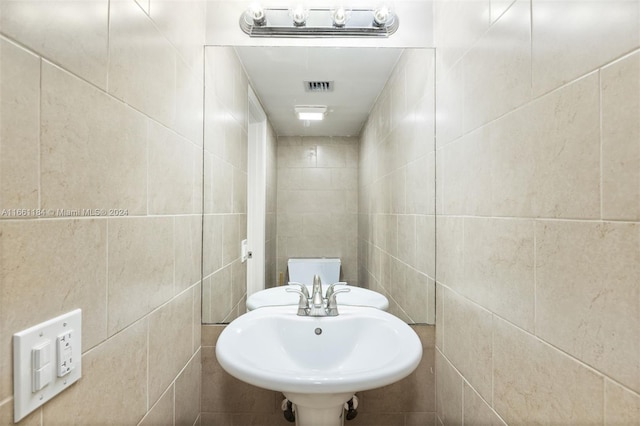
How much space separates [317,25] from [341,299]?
3.52ft

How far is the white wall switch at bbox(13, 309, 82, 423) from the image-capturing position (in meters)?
0.47

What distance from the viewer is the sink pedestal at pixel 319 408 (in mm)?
929

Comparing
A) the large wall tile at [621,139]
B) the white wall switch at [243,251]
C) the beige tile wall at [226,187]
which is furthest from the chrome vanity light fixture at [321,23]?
the large wall tile at [621,139]

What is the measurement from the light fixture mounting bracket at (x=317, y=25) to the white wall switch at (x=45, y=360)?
1.16m

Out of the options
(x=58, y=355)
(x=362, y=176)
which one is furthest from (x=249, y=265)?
(x=58, y=355)

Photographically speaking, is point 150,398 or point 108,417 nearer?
point 108,417

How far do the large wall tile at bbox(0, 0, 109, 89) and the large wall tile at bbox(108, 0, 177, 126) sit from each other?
0.03 metres

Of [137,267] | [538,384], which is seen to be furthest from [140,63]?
[538,384]

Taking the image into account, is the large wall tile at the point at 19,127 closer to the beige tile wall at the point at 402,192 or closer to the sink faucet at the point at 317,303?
the sink faucet at the point at 317,303

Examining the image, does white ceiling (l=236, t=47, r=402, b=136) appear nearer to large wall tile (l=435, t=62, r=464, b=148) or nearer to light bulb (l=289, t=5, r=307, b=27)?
light bulb (l=289, t=5, r=307, b=27)

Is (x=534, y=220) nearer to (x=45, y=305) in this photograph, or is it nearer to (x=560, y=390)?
(x=560, y=390)

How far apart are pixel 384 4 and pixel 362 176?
26.0 inches

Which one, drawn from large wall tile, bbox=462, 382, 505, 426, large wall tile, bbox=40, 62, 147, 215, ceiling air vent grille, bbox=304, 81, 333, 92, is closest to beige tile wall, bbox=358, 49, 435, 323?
ceiling air vent grille, bbox=304, 81, 333, 92

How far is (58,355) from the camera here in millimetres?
542
